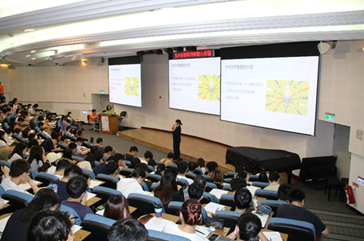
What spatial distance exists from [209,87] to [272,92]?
274 centimetres

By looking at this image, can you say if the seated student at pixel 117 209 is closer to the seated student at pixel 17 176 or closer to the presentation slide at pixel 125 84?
the seated student at pixel 17 176

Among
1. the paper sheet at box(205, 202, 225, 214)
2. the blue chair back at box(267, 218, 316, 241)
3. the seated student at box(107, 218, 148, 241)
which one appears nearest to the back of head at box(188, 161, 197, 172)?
the paper sheet at box(205, 202, 225, 214)

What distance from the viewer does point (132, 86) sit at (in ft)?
44.7

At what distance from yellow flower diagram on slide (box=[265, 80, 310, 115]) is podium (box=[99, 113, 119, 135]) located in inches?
303

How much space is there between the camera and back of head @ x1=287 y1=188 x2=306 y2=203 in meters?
3.80

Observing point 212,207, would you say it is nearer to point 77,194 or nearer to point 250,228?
point 250,228

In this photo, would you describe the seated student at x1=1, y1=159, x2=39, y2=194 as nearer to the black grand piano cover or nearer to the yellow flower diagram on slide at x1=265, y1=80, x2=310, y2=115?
the black grand piano cover

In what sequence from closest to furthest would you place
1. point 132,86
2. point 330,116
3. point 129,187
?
point 129,187
point 330,116
point 132,86

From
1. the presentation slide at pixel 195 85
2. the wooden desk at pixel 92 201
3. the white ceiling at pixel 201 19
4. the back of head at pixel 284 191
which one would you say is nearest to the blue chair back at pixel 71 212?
the wooden desk at pixel 92 201

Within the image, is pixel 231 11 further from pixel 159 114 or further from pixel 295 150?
pixel 159 114

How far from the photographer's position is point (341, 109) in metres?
6.77

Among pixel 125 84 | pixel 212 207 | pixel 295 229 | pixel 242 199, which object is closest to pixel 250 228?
pixel 295 229

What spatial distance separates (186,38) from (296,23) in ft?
8.97

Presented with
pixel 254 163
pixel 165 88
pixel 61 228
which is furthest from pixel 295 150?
pixel 61 228
